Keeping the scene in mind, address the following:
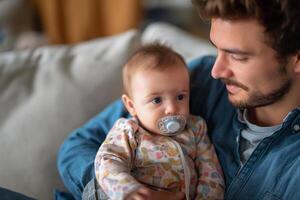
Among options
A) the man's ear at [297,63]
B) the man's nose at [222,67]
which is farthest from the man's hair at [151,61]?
the man's ear at [297,63]

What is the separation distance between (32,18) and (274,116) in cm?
159

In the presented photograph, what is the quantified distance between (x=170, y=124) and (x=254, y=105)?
0.68ft

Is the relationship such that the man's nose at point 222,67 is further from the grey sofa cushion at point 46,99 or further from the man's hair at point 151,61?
the grey sofa cushion at point 46,99

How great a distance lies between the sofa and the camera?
1398mm

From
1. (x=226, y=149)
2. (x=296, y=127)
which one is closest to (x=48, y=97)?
(x=226, y=149)

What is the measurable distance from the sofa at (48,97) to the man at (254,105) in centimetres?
12

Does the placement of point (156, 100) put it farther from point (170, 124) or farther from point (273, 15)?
point (273, 15)

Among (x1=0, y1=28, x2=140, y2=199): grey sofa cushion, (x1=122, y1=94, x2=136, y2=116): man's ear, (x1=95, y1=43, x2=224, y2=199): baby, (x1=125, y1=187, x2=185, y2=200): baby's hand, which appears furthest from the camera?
(x1=0, y1=28, x2=140, y2=199): grey sofa cushion

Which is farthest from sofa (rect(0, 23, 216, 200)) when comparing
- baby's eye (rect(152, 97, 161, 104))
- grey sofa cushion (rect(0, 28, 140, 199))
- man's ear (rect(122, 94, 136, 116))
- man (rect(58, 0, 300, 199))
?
baby's eye (rect(152, 97, 161, 104))

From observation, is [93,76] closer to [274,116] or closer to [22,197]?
[22,197]

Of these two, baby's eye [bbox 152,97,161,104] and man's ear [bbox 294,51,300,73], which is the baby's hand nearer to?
baby's eye [bbox 152,97,161,104]

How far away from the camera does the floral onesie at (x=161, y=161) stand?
1.15 m

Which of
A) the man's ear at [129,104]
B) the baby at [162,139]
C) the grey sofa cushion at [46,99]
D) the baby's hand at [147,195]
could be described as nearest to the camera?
the baby's hand at [147,195]

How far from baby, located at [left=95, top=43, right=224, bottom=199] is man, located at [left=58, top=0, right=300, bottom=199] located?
2.1 inches
